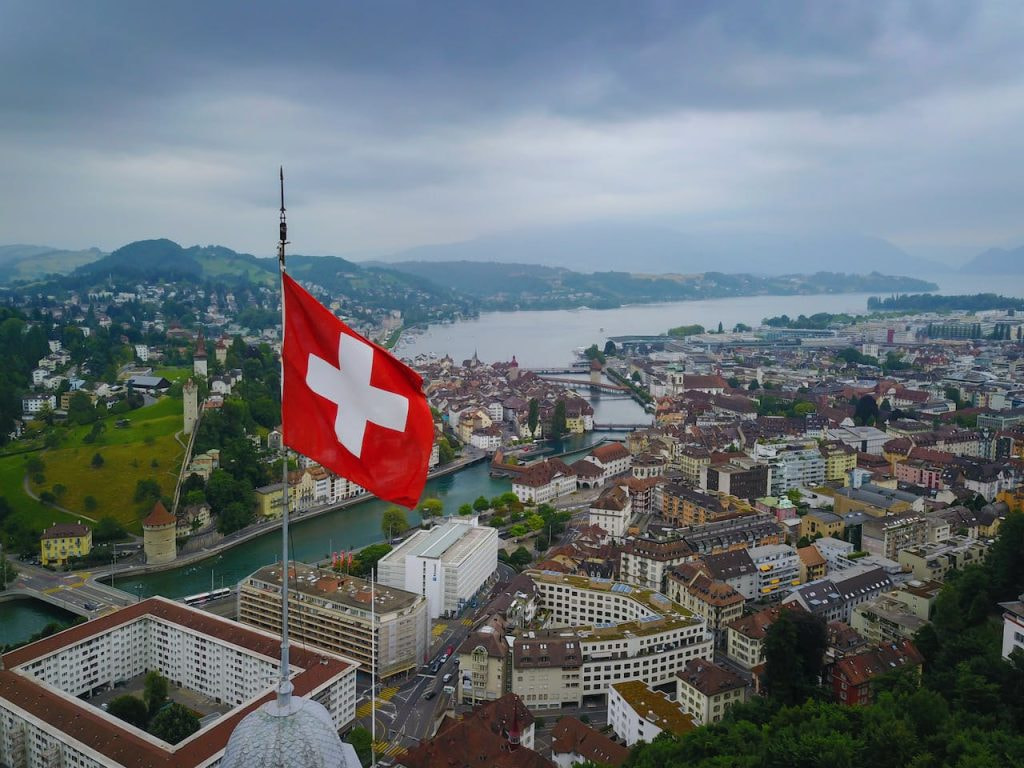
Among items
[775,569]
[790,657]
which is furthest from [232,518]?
[790,657]

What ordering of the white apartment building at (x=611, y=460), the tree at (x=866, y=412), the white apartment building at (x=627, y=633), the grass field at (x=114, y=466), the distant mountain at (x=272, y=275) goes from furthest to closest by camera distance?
the distant mountain at (x=272, y=275) → the tree at (x=866, y=412) → the white apartment building at (x=611, y=460) → the grass field at (x=114, y=466) → the white apartment building at (x=627, y=633)

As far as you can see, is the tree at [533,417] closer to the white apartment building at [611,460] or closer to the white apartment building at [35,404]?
the white apartment building at [611,460]

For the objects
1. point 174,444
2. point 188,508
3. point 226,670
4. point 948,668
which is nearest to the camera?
point 948,668

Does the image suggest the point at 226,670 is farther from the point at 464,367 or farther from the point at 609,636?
the point at 464,367

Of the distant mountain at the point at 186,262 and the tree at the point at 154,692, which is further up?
the distant mountain at the point at 186,262

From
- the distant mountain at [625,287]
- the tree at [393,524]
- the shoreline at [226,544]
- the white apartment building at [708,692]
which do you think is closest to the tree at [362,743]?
the white apartment building at [708,692]

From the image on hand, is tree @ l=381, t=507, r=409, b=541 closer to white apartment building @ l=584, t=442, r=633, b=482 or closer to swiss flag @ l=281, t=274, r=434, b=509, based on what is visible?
white apartment building @ l=584, t=442, r=633, b=482

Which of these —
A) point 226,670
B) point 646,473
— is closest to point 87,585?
point 226,670
